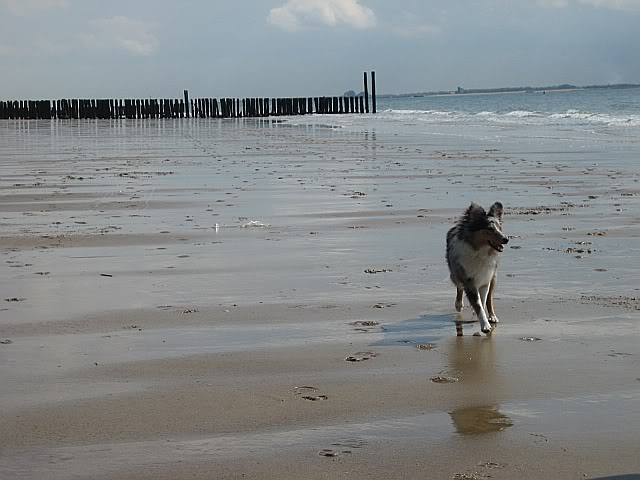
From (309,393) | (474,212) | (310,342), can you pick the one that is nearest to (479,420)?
(309,393)

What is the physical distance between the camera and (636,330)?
5.65 meters

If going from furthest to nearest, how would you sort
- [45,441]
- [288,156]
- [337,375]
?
[288,156] → [337,375] → [45,441]

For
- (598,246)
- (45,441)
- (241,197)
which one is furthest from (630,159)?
(45,441)

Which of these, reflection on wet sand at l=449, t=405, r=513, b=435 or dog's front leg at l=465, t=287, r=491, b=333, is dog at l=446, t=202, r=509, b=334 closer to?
dog's front leg at l=465, t=287, r=491, b=333

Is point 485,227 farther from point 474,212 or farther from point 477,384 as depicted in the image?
point 477,384

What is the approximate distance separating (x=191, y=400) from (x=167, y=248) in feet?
14.1

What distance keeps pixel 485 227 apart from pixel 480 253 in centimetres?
16

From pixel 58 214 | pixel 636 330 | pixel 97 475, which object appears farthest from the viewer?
pixel 58 214

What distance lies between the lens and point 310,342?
552cm

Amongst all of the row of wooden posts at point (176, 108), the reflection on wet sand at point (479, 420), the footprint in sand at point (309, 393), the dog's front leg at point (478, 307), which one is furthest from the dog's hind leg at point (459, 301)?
the row of wooden posts at point (176, 108)

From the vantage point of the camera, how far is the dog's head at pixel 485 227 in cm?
600

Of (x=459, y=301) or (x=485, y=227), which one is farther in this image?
(x=459, y=301)

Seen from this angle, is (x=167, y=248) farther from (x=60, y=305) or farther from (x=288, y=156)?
(x=288, y=156)

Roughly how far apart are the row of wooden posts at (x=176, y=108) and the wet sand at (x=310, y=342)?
160 feet
